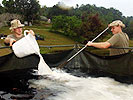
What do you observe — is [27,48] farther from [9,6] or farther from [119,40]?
[9,6]

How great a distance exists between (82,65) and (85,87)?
5.52ft

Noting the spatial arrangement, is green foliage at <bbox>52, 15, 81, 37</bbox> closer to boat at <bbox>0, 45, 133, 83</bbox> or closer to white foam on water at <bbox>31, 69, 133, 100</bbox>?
boat at <bbox>0, 45, 133, 83</bbox>

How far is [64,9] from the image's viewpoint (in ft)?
236

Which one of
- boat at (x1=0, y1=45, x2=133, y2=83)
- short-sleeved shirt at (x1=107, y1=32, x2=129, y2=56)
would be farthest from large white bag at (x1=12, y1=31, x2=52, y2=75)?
short-sleeved shirt at (x1=107, y1=32, x2=129, y2=56)

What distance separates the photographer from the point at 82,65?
674cm

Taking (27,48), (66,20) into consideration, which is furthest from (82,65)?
(66,20)

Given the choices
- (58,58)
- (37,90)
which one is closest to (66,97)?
(37,90)

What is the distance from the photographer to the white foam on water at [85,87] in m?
4.43

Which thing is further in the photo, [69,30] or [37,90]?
[69,30]

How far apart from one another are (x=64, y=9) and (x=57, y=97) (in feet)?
229

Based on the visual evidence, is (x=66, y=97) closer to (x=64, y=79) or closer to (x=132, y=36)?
(x=64, y=79)

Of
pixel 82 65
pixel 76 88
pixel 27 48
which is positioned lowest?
pixel 76 88

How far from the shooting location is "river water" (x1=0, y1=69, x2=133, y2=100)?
4387 mm

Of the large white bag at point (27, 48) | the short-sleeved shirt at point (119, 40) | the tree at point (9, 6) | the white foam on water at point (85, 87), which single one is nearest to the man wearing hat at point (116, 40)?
the short-sleeved shirt at point (119, 40)
